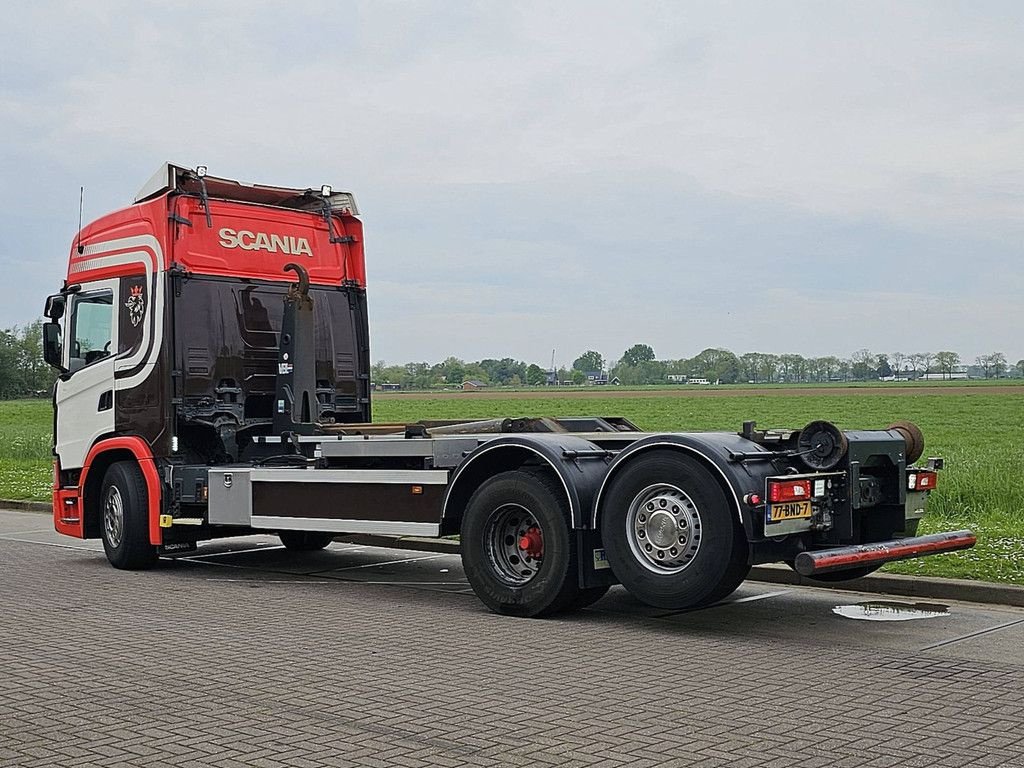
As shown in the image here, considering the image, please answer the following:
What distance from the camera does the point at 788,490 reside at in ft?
28.8

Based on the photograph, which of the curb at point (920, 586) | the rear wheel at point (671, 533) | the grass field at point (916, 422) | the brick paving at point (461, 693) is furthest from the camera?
the grass field at point (916, 422)

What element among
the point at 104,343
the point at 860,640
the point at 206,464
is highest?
the point at 104,343

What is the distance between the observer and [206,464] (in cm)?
1300

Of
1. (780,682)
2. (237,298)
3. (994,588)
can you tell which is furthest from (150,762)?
(237,298)

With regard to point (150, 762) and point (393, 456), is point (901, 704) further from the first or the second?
point (393, 456)

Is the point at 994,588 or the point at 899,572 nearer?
the point at 994,588

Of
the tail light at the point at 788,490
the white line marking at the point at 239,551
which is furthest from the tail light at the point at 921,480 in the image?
the white line marking at the point at 239,551

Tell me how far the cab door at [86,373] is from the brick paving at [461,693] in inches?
134

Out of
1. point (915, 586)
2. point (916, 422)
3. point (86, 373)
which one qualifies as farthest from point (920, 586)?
point (916, 422)

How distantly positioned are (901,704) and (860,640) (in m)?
2.00

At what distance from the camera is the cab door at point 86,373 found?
13336 millimetres

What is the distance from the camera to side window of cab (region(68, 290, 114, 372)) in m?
13.4

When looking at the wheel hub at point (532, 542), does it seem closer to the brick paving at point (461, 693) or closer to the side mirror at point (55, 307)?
the brick paving at point (461, 693)

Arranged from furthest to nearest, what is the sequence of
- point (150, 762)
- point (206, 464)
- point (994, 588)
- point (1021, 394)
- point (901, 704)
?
point (1021, 394) < point (206, 464) < point (994, 588) < point (901, 704) < point (150, 762)
